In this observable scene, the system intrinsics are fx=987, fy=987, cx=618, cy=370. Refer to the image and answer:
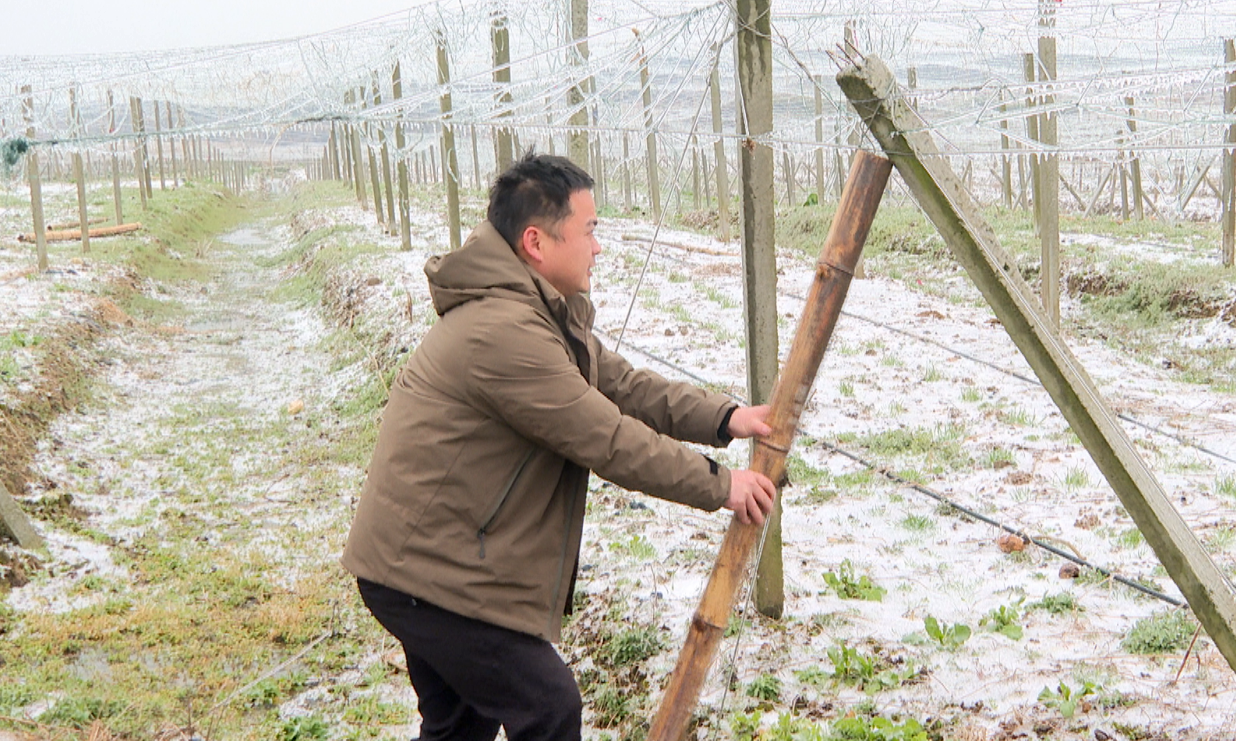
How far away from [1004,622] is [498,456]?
2.37m

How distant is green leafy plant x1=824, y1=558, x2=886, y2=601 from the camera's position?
4.08 meters

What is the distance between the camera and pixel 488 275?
226cm

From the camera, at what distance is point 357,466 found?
7.60 metres

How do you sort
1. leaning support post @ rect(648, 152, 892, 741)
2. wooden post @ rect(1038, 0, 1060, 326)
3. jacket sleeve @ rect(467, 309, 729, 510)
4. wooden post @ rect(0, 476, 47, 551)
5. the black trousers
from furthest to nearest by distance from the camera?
wooden post @ rect(1038, 0, 1060, 326), wooden post @ rect(0, 476, 47, 551), leaning support post @ rect(648, 152, 892, 741), the black trousers, jacket sleeve @ rect(467, 309, 729, 510)

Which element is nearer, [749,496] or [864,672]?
[749,496]

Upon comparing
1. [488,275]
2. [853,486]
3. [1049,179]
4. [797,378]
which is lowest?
[853,486]

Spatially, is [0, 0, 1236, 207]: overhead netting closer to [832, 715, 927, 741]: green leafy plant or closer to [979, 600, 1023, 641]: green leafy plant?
[979, 600, 1023, 641]: green leafy plant

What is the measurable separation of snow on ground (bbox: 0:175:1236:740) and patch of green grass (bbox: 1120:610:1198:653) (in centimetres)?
7

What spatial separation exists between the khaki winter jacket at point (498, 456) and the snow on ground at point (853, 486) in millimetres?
877

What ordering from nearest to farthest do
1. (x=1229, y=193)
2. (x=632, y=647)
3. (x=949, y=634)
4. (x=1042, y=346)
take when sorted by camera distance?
(x=1042, y=346), (x=949, y=634), (x=632, y=647), (x=1229, y=193)

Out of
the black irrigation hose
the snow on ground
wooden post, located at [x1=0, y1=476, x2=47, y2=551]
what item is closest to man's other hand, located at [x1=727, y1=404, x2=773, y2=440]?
the snow on ground

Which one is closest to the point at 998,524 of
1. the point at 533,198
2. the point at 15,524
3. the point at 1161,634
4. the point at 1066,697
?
Answer: the point at 1161,634

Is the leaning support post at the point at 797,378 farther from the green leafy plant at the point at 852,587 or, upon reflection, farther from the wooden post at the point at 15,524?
the wooden post at the point at 15,524

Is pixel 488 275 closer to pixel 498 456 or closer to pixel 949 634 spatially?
pixel 498 456
